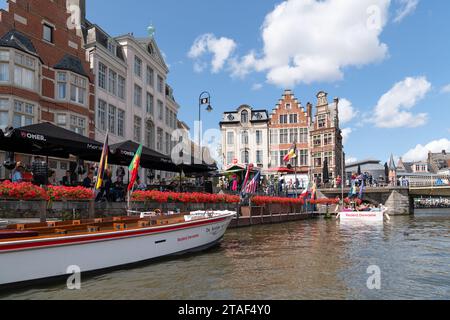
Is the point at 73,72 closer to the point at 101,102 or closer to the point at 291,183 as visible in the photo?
the point at 101,102

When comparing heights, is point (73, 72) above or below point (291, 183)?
above

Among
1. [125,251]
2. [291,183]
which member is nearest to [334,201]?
[291,183]

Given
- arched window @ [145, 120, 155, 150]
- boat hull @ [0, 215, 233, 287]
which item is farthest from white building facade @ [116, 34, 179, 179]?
boat hull @ [0, 215, 233, 287]

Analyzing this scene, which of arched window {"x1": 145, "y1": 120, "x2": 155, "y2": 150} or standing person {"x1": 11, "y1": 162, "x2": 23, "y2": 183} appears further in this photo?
arched window {"x1": 145, "y1": 120, "x2": 155, "y2": 150}

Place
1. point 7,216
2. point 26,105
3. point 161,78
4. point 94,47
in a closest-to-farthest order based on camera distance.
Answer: point 7,216
point 26,105
point 94,47
point 161,78

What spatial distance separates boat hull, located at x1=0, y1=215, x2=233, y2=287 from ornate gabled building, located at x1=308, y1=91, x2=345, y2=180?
47378 mm

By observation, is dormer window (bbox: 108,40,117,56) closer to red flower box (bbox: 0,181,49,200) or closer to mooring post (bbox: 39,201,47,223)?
mooring post (bbox: 39,201,47,223)

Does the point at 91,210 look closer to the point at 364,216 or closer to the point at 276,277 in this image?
the point at 276,277

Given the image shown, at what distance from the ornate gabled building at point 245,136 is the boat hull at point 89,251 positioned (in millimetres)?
46401

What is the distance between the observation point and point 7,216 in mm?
11531

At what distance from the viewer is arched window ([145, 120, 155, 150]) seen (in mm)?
32856

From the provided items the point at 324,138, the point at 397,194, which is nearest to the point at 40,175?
the point at 397,194

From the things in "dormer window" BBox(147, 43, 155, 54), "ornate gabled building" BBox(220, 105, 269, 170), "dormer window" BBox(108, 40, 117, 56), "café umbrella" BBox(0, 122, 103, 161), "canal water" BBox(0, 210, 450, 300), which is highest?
"dormer window" BBox(147, 43, 155, 54)

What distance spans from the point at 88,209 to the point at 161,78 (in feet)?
79.7
